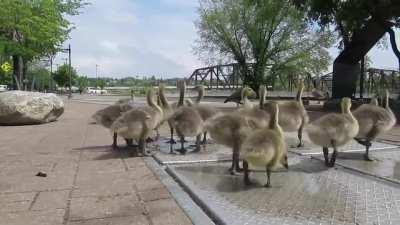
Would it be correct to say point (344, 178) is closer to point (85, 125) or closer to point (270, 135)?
point (270, 135)

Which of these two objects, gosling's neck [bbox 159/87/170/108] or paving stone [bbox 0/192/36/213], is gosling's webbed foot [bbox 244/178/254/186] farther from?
gosling's neck [bbox 159/87/170/108]

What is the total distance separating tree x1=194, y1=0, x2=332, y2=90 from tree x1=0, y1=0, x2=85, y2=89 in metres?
16.1

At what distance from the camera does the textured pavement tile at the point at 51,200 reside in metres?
5.48

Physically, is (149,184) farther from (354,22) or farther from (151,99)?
(354,22)

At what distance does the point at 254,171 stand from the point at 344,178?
1.30 meters

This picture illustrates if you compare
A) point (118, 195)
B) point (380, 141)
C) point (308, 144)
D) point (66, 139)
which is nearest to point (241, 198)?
point (118, 195)

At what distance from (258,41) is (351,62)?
53.2 ft

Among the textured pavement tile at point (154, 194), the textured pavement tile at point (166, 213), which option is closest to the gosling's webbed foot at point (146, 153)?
the textured pavement tile at point (154, 194)

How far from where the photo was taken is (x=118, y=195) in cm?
594

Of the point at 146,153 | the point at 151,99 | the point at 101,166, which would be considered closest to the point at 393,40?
the point at 151,99

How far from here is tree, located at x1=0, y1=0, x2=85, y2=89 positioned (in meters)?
25.6

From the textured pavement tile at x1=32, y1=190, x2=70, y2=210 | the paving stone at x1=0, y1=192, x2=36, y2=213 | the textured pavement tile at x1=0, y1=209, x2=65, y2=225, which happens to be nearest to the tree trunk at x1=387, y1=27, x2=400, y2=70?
the textured pavement tile at x1=32, y1=190, x2=70, y2=210

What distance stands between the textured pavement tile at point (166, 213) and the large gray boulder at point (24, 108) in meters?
11.6

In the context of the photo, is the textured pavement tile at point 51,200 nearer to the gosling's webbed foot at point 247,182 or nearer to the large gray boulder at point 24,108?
the gosling's webbed foot at point 247,182
